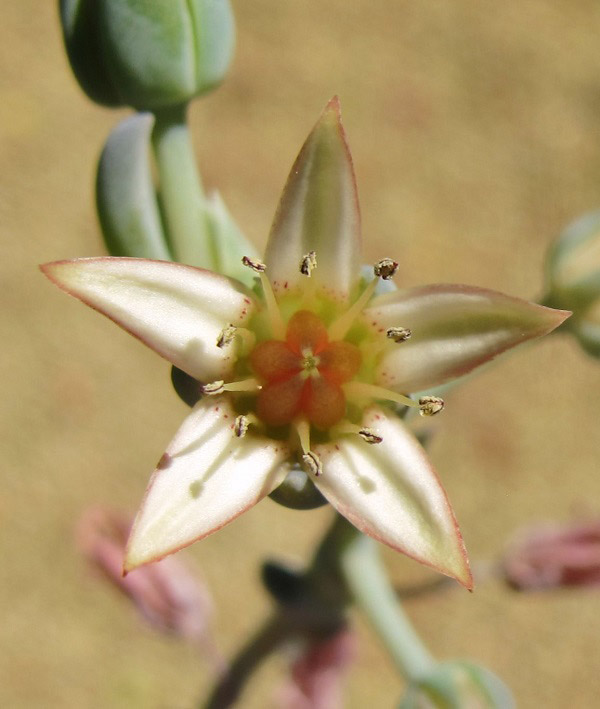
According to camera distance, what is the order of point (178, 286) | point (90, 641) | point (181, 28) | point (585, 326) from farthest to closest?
point (90, 641) → point (585, 326) → point (181, 28) → point (178, 286)

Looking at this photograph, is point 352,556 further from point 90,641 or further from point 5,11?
point 5,11

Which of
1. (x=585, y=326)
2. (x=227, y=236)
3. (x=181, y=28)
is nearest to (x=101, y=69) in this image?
(x=181, y=28)

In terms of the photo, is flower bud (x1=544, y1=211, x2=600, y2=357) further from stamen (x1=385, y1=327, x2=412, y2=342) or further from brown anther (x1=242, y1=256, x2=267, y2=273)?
brown anther (x1=242, y1=256, x2=267, y2=273)

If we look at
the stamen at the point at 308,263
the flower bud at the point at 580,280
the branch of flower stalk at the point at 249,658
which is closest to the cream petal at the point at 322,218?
the stamen at the point at 308,263

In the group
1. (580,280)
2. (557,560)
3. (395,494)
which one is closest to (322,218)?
(395,494)

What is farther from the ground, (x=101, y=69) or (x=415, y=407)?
(x=101, y=69)

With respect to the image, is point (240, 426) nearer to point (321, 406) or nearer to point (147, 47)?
point (321, 406)

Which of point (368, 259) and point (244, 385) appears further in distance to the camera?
point (368, 259)
